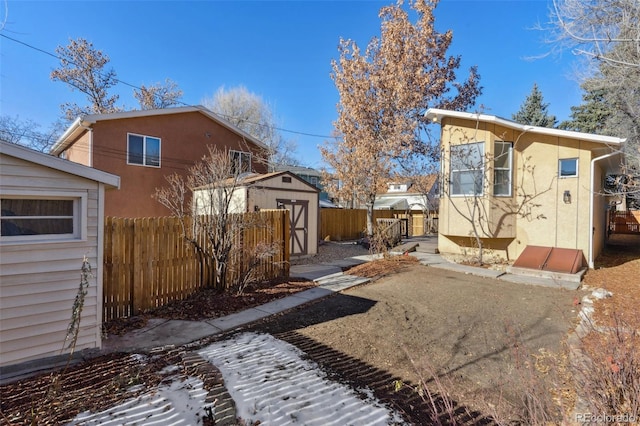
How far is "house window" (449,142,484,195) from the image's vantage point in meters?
9.78

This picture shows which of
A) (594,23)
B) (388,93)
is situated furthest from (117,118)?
(594,23)

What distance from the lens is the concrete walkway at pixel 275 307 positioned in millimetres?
4348

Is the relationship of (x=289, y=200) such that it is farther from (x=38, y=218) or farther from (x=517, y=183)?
(x=38, y=218)

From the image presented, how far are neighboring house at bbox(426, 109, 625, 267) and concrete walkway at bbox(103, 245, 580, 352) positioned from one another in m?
1.84

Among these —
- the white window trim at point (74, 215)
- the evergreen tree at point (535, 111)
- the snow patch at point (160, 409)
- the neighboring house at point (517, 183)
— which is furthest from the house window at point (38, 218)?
the evergreen tree at point (535, 111)

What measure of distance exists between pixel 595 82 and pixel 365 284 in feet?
25.6

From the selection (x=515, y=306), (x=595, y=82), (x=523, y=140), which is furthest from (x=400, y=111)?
(x=515, y=306)

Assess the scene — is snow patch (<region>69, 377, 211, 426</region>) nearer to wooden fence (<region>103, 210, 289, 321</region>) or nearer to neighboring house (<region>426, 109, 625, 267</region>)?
wooden fence (<region>103, 210, 289, 321</region>)

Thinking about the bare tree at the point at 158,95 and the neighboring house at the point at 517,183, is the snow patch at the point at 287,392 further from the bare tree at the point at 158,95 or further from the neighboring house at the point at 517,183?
the bare tree at the point at 158,95

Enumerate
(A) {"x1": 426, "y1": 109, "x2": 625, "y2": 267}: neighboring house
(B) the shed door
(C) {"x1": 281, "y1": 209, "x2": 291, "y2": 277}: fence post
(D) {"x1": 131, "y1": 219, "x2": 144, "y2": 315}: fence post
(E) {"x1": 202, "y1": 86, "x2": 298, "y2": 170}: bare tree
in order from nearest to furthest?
(D) {"x1": 131, "y1": 219, "x2": 144, "y2": 315}: fence post < (C) {"x1": 281, "y1": 209, "x2": 291, "y2": 277}: fence post < (A) {"x1": 426, "y1": 109, "x2": 625, "y2": 267}: neighboring house < (B) the shed door < (E) {"x1": 202, "y1": 86, "x2": 298, "y2": 170}: bare tree

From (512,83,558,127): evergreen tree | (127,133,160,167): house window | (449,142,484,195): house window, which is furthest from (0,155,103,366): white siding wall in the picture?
(512,83,558,127): evergreen tree

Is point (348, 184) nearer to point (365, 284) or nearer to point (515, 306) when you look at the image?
point (365, 284)

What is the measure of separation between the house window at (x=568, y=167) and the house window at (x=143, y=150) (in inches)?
604

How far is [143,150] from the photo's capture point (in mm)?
13117
